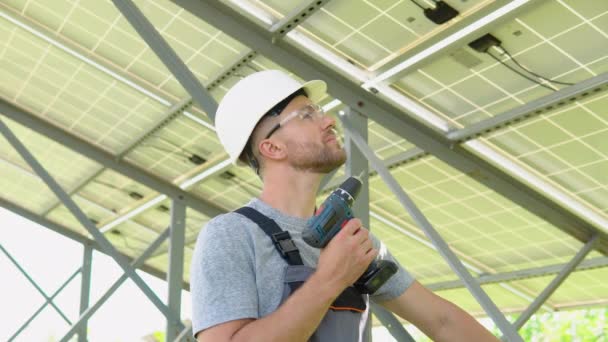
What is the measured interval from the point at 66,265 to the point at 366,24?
10374 millimetres

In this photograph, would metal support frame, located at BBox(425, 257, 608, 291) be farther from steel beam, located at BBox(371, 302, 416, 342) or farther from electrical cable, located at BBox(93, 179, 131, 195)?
electrical cable, located at BBox(93, 179, 131, 195)

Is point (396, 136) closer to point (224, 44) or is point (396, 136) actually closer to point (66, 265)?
point (224, 44)

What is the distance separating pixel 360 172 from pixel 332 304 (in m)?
3.77

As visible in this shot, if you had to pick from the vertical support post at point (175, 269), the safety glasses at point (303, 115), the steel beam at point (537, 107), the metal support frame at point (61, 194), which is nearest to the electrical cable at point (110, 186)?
the vertical support post at point (175, 269)

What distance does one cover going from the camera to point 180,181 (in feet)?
30.8

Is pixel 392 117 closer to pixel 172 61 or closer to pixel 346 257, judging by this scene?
pixel 172 61

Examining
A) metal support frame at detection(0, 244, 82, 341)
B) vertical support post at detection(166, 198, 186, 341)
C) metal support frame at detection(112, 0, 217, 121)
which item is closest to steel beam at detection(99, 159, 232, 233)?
vertical support post at detection(166, 198, 186, 341)

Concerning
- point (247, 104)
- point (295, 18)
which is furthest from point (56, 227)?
point (247, 104)

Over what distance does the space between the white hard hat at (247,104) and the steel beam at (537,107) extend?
3.41 m

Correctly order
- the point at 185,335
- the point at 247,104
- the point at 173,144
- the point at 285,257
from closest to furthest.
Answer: the point at 285,257 → the point at 247,104 → the point at 185,335 → the point at 173,144

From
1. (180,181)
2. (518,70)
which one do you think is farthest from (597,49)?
(180,181)

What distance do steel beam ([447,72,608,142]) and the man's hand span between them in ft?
12.2

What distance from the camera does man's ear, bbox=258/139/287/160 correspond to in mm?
1989

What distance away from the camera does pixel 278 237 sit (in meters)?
1.74
